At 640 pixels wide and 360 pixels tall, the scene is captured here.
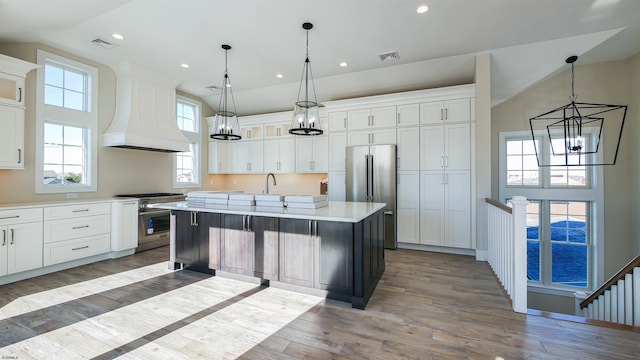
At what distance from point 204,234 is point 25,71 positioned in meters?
3.12

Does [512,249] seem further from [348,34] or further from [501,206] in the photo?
[348,34]

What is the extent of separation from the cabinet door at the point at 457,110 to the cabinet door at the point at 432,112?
77 mm

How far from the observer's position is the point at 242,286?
3.01 metres

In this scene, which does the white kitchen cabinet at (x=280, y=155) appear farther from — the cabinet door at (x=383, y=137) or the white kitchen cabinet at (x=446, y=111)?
the white kitchen cabinet at (x=446, y=111)

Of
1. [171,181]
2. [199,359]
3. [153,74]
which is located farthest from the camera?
[171,181]

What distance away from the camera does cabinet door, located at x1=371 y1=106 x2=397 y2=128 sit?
4.68 metres

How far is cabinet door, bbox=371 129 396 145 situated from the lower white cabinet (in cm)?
79

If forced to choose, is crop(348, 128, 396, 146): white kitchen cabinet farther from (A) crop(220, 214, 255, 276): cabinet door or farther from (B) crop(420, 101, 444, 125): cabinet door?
(A) crop(220, 214, 255, 276): cabinet door

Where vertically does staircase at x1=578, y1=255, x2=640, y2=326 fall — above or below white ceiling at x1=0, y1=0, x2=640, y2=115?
below

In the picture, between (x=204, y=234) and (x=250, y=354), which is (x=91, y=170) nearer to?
(x=204, y=234)

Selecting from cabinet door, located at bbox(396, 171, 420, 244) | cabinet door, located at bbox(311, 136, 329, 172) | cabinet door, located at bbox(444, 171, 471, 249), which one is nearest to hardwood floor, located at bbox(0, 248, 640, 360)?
cabinet door, located at bbox(444, 171, 471, 249)

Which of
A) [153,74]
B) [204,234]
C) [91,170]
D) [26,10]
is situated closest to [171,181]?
[91,170]

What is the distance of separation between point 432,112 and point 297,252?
10.7ft

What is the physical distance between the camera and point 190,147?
20.2 ft
